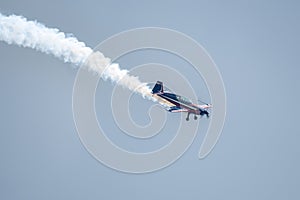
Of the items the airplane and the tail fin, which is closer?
the tail fin

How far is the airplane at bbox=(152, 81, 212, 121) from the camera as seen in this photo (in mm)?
26016

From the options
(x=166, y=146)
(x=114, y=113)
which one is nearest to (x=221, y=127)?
(x=166, y=146)

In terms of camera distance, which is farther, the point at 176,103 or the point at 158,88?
the point at 176,103

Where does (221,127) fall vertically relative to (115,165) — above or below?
above

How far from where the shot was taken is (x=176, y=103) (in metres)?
26.4

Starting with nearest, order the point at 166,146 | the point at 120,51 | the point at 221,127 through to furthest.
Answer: the point at 120,51 → the point at 166,146 → the point at 221,127

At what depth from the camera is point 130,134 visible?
27125 millimetres

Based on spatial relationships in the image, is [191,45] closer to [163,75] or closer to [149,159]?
[163,75]

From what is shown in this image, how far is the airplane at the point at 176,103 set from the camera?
26.0 m

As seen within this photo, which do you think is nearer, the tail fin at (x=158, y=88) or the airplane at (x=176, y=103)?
the tail fin at (x=158, y=88)

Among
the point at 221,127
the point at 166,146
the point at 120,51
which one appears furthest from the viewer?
the point at 221,127

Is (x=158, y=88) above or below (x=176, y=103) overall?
below

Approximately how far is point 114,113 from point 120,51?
239cm

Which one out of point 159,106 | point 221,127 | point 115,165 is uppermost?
point 221,127
